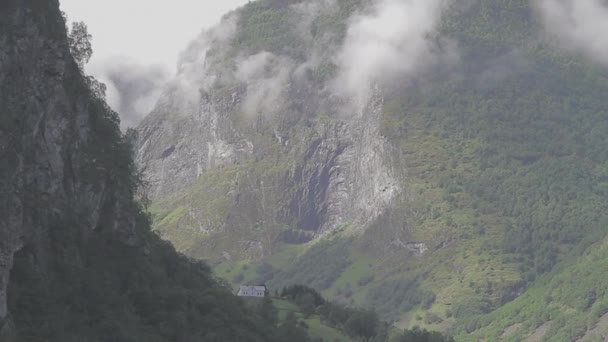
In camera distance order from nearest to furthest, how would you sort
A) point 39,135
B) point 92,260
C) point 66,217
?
point 39,135 → point 66,217 → point 92,260

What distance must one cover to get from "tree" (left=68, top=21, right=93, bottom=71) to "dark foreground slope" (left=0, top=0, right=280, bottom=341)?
2.75 m

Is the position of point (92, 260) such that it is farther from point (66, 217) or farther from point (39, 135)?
point (39, 135)

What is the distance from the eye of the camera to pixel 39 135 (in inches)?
3844

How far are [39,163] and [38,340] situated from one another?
13795 millimetres

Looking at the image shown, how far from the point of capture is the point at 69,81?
10775 cm

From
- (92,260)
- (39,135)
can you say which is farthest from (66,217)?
(39,135)

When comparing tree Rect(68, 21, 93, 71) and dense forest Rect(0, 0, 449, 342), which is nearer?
dense forest Rect(0, 0, 449, 342)

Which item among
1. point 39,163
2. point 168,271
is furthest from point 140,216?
point 39,163

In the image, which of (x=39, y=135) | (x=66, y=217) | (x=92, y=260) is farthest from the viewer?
(x=92, y=260)

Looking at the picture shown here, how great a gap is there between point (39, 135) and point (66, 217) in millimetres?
9778

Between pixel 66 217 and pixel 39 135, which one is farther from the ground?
pixel 39 135

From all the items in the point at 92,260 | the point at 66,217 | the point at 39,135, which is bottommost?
the point at 92,260

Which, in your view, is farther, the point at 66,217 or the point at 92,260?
the point at 92,260

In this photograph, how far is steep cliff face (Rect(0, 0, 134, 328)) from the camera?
88138 millimetres
